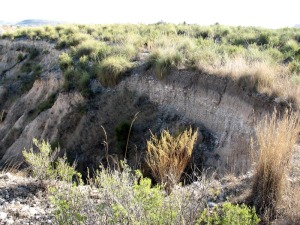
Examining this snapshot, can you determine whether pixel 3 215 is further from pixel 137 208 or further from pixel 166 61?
pixel 166 61

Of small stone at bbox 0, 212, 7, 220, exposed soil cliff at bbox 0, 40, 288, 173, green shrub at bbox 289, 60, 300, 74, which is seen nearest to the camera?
small stone at bbox 0, 212, 7, 220

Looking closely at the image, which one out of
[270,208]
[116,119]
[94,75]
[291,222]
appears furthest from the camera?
[94,75]

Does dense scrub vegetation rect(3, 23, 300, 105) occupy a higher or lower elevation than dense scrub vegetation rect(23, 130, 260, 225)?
higher

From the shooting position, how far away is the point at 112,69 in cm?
1457

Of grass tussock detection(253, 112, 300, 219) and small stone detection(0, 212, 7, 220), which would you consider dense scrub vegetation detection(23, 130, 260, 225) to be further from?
small stone detection(0, 212, 7, 220)

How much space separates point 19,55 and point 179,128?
18.3 metres

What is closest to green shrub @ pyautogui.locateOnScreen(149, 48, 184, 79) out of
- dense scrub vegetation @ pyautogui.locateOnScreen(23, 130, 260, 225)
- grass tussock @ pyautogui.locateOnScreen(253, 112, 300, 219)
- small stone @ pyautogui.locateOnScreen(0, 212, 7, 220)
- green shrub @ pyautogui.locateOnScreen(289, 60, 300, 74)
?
green shrub @ pyautogui.locateOnScreen(289, 60, 300, 74)

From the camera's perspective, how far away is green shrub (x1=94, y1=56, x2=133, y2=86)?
47.6ft

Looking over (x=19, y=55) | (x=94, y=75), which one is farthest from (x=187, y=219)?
(x=19, y=55)

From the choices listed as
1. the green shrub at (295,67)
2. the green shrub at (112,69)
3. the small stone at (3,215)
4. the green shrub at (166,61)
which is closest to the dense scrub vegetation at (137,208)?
the small stone at (3,215)

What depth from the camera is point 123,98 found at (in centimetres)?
1399

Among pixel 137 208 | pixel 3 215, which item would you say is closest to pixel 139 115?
pixel 3 215

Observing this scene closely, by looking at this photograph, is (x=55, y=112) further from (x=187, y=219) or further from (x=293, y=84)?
(x=187, y=219)

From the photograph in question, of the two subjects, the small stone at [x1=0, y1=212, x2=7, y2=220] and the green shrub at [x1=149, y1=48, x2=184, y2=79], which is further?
the green shrub at [x1=149, y1=48, x2=184, y2=79]
